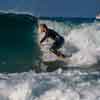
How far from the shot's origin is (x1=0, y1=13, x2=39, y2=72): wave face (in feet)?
31.3

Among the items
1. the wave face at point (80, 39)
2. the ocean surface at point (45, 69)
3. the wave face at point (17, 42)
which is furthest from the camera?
the wave face at point (80, 39)

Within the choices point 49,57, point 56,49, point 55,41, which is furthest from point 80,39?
point 49,57

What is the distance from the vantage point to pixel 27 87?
6.66 m

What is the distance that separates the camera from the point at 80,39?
1441 cm

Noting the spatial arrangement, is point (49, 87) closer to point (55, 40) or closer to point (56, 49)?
point (55, 40)

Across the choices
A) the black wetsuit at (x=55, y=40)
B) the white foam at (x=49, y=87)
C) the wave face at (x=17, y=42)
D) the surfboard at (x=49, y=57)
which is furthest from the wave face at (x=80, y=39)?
the white foam at (x=49, y=87)

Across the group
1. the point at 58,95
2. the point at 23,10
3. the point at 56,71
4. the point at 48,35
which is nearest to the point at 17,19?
the point at 23,10

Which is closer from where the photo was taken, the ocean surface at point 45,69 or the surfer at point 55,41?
the ocean surface at point 45,69

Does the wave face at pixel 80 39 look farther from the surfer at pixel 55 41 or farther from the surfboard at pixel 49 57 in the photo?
the surfer at pixel 55 41

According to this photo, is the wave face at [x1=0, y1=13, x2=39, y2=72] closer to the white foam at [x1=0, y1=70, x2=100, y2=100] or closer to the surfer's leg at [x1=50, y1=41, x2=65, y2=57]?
the surfer's leg at [x1=50, y1=41, x2=65, y2=57]

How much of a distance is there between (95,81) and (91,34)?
825 cm

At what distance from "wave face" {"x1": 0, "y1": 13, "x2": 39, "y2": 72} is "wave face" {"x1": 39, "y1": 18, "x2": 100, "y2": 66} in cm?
73

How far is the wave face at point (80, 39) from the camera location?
35.1 feet

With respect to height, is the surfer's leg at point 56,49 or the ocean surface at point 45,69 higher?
the surfer's leg at point 56,49
